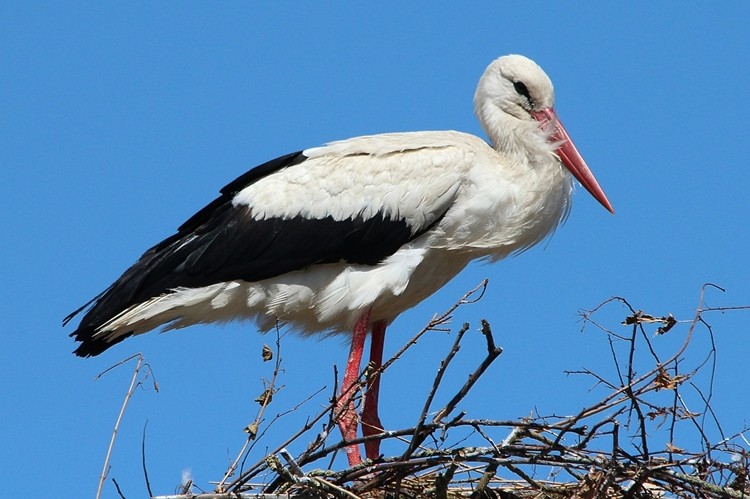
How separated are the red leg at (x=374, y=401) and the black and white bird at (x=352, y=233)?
0.05ft

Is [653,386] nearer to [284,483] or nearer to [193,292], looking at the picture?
[284,483]

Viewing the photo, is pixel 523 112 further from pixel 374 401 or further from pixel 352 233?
pixel 374 401

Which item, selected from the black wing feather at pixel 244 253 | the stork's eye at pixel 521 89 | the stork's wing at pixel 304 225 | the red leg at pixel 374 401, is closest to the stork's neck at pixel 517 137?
the stork's eye at pixel 521 89

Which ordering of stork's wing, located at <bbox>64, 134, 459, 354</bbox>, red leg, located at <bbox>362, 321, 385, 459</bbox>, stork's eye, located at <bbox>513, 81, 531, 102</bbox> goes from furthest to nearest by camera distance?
stork's eye, located at <bbox>513, 81, 531, 102</bbox>
red leg, located at <bbox>362, 321, 385, 459</bbox>
stork's wing, located at <bbox>64, 134, 459, 354</bbox>

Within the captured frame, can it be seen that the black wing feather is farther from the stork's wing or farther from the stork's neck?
the stork's neck

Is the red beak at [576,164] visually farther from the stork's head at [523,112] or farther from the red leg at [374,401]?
the red leg at [374,401]

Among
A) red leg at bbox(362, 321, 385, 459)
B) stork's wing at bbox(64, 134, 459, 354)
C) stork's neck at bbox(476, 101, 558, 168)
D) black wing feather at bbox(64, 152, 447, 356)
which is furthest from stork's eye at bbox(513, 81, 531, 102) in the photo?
red leg at bbox(362, 321, 385, 459)

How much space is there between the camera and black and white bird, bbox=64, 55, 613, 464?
8164 millimetres

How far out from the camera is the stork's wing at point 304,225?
816 cm

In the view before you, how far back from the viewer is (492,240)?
323 inches

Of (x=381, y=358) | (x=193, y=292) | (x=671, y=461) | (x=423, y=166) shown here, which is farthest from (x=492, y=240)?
(x=671, y=461)

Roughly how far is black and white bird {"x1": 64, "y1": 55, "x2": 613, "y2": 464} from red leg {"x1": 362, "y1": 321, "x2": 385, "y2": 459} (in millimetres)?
15

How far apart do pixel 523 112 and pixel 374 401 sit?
1911mm

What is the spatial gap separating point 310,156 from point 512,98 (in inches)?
49.3
